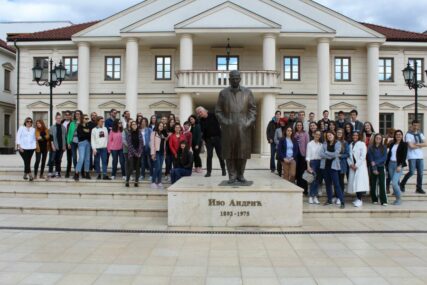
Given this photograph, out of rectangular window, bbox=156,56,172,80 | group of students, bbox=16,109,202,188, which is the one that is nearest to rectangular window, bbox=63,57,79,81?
rectangular window, bbox=156,56,172,80

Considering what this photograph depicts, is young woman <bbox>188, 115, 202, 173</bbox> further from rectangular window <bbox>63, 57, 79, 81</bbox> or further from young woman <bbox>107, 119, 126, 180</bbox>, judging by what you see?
rectangular window <bbox>63, 57, 79, 81</bbox>

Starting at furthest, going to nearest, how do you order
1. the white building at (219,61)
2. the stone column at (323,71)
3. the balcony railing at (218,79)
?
the white building at (219,61), the stone column at (323,71), the balcony railing at (218,79)

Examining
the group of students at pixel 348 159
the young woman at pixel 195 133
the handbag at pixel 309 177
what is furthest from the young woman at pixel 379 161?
the young woman at pixel 195 133

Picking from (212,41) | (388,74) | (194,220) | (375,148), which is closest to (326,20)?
(388,74)

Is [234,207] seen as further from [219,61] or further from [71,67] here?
[71,67]

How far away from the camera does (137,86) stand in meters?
29.3

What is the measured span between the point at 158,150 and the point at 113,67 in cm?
1940

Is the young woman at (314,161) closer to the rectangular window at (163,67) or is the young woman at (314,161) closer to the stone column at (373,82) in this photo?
the stone column at (373,82)

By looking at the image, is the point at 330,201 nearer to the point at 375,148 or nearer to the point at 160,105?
the point at 375,148

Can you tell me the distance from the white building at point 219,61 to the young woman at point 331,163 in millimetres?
16729

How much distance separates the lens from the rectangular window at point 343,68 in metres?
30.2

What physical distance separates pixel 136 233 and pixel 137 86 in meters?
21.6

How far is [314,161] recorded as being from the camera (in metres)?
11.7

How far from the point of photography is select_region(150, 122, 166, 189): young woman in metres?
12.7
